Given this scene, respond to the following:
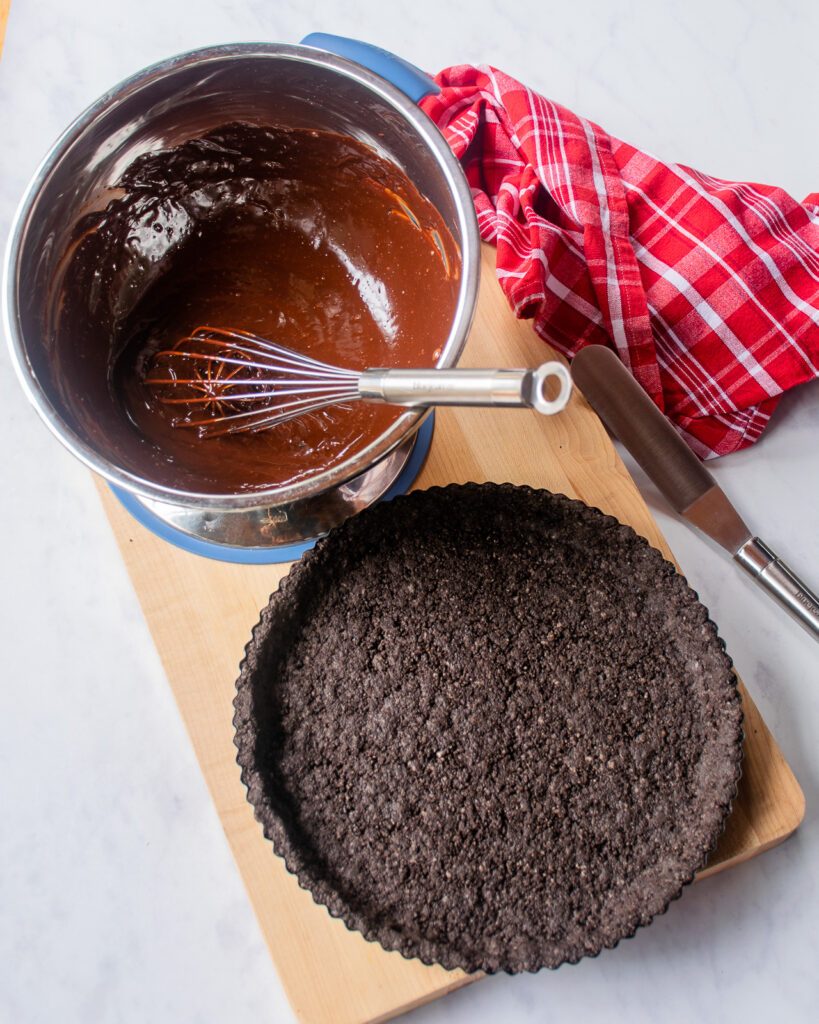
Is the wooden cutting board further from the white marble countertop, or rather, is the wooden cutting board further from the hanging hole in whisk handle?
the hanging hole in whisk handle

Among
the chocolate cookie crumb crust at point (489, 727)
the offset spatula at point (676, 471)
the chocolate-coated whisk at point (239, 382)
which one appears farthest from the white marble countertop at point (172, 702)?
the chocolate-coated whisk at point (239, 382)

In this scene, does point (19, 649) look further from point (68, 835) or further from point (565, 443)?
point (565, 443)

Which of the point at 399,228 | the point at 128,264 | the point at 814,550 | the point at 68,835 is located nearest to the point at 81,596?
the point at 68,835

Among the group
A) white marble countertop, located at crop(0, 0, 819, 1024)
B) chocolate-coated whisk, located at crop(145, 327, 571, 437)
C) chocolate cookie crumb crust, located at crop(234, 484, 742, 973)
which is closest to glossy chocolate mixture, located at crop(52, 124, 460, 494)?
chocolate-coated whisk, located at crop(145, 327, 571, 437)

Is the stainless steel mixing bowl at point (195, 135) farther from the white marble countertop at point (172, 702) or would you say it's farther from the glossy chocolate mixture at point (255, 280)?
the white marble countertop at point (172, 702)

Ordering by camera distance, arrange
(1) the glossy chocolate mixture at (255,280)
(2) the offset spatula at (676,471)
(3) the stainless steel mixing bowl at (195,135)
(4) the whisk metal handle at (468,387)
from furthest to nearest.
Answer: (2) the offset spatula at (676,471), (1) the glossy chocolate mixture at (255,280), (3) the stainless steel mixing bowl at (195,135), (4) the whisk metal handle at (468,387)

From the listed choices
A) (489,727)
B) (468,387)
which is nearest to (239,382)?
(468,387)

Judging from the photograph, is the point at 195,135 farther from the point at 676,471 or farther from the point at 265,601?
the point at 676,471
